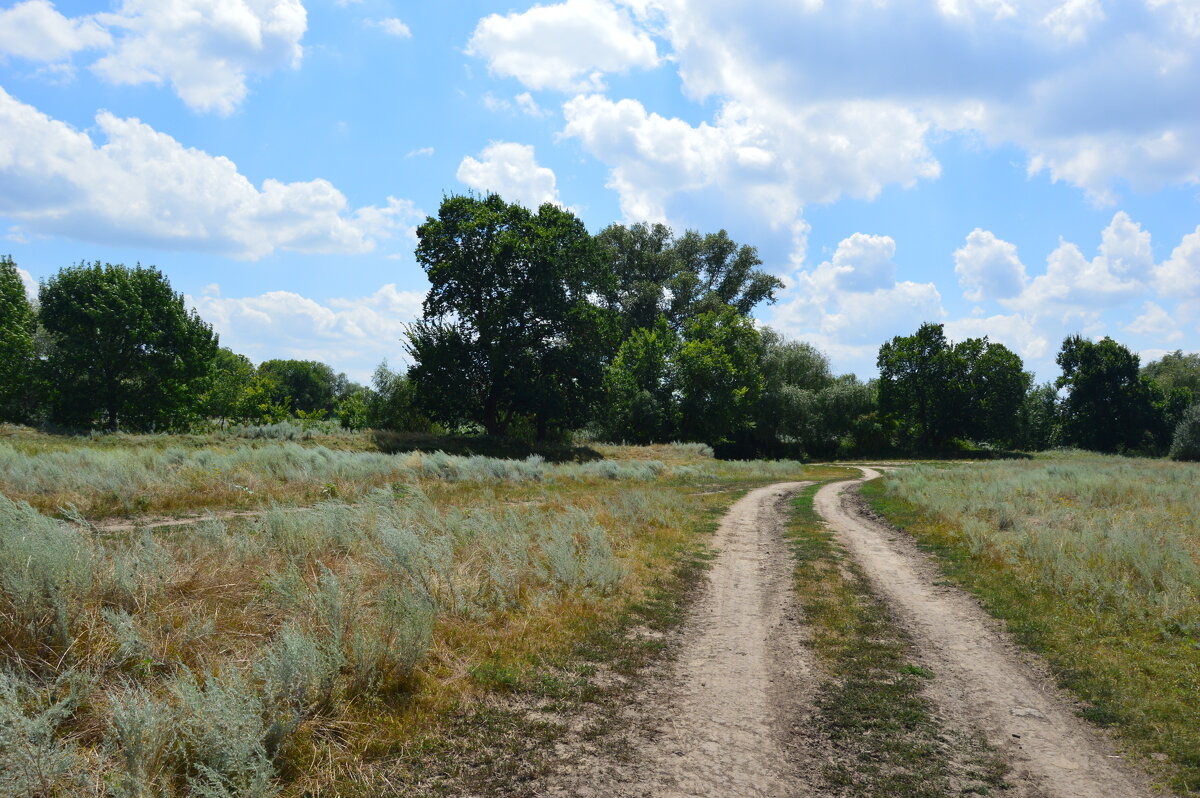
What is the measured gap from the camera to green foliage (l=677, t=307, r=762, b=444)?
58281 mm

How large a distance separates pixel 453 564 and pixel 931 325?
6886 cm

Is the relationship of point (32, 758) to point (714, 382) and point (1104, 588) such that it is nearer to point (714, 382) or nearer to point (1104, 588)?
point (1104, 588)

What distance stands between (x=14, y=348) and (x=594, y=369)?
38.0 m

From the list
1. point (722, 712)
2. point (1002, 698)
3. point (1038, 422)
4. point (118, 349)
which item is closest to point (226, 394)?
point (118, 349)

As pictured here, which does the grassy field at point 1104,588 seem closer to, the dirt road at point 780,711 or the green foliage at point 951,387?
the dirt road at point 780,711

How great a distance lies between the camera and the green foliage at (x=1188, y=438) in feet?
195

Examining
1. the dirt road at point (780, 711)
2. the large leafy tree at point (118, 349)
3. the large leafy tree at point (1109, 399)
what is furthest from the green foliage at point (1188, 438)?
the large leafy tree at point (118, 349)

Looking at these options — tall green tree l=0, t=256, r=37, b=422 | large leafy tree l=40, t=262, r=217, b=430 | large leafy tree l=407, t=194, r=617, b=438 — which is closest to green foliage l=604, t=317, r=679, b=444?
large leafy tree l=407, t=194, r=617, b=438

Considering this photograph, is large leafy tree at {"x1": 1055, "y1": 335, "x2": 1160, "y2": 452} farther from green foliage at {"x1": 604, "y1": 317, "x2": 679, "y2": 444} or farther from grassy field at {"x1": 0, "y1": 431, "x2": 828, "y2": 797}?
grassy field at {"x1": 0, "y1": 431, "x2": 828, "y2": 797}

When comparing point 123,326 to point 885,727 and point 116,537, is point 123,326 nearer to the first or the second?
point 116,537

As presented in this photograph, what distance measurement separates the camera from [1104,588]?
988 cm

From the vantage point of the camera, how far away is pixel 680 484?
29.0 metres

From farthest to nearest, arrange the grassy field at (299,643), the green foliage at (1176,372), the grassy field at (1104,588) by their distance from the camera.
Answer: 1. the green foliage at (1176,372)
2. the grassy field at (1104,588)
3. the grassy field at (299,643)

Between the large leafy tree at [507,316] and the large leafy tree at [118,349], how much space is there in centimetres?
1833
